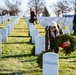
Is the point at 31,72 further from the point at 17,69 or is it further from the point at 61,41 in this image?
the point at 61,41

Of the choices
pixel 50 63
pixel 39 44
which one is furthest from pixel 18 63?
pixel 50 63

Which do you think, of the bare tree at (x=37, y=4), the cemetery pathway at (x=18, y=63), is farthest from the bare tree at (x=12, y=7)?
the cemetery pathway at (x=18, y=63)

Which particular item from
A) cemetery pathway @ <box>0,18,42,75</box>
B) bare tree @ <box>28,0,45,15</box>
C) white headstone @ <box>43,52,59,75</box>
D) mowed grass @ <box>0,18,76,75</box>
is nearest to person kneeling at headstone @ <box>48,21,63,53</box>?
mowed grass @ <box>0,18,76,75</box>

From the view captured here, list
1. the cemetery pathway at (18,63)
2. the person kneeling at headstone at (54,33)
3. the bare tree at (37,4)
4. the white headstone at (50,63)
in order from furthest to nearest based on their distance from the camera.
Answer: the bare tree at (37,4) < the person kneeling at headstone at (54,33) < the cemetery pathway at (18,63) < the white headstone at (50,63)

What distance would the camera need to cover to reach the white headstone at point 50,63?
262 inches

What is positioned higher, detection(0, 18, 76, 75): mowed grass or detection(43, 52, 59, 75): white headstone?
detection(43, 52, 59, 75): white headstone

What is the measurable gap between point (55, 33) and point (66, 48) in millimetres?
902

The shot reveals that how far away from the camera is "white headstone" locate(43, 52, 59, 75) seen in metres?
6.66

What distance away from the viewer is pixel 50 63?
6707 millimetres

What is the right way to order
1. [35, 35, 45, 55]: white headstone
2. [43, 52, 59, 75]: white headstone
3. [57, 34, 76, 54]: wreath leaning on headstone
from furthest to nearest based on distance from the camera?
[35, 35, 45, 55]: white headstone
[57, 34, 76, 54]: wreath leaning on headstone
[43, 52, 59, 75]: white headstone

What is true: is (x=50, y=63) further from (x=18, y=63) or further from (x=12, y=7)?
(x=12, y=7)

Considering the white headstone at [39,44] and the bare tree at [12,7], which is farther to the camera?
the bare tree at [12,7]

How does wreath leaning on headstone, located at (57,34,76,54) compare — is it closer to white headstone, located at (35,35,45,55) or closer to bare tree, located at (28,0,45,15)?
white headstone, located at (35,35,45,55)

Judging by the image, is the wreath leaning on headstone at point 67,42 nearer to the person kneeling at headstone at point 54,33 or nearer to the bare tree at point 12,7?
the person kneeling at headstone at point 54,33
